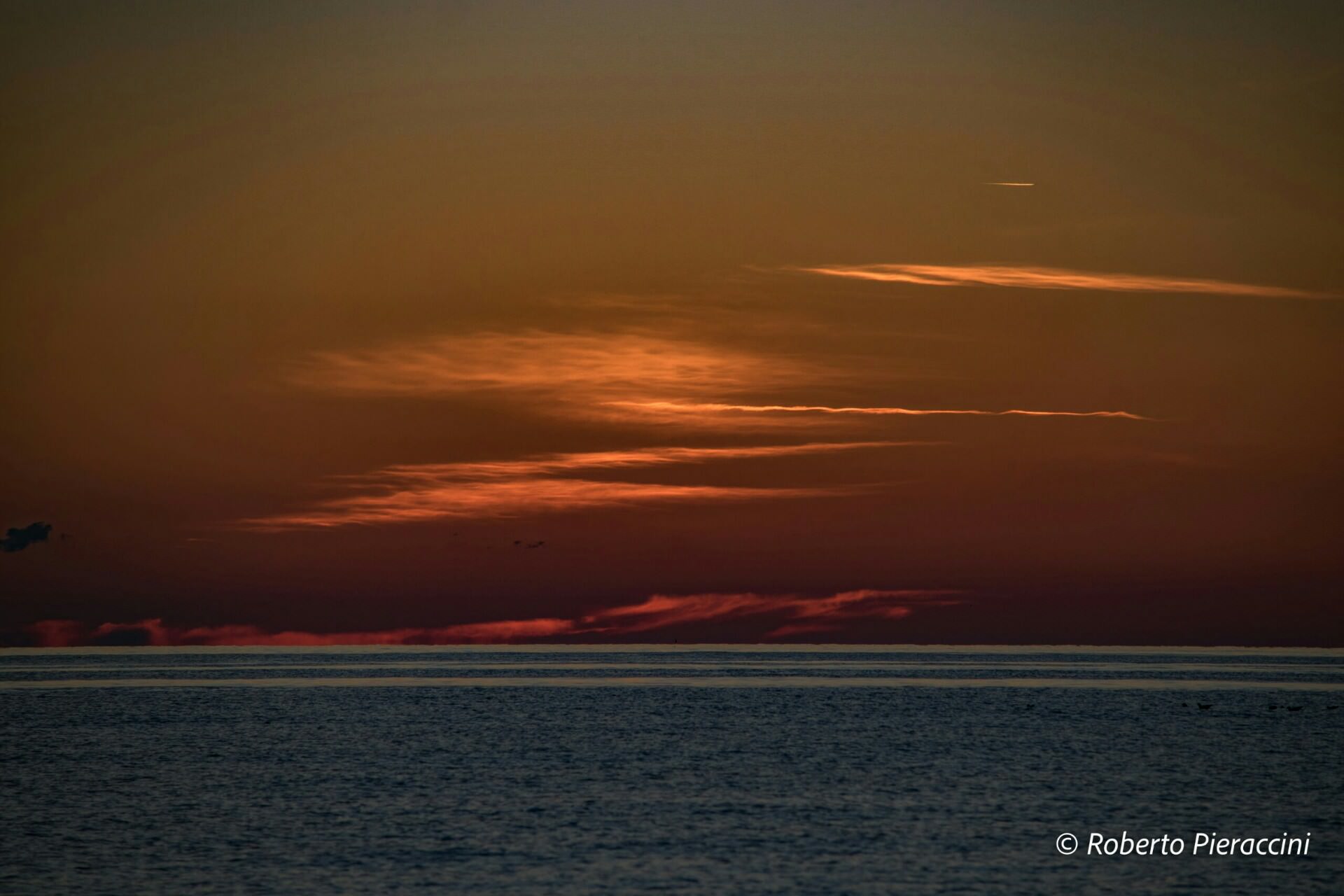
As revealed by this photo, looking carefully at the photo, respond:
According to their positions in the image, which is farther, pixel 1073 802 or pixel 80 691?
pixel 80 691

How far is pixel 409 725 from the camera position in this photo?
370 feet

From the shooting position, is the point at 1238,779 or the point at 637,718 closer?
the point at 1238,779

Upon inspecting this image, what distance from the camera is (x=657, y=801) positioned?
207 feet

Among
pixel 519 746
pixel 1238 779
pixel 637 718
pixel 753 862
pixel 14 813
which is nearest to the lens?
pixel 753 862

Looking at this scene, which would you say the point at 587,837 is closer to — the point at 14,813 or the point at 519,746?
the point at 14,813

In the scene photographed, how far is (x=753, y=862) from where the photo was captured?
4772cm

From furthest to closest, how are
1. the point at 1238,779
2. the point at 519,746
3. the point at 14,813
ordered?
1. the point at 519,746
2. the point at 1238,779
3. the point at 14,813

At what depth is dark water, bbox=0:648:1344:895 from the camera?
4578 centimetres

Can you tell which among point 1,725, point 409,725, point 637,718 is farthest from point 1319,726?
point 1,725

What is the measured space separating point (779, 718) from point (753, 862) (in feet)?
232

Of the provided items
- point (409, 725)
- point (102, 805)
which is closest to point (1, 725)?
point (409, 725)

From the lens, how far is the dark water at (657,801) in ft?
150

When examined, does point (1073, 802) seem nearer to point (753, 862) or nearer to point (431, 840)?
point (753, 862)

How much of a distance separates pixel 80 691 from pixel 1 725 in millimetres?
67781
